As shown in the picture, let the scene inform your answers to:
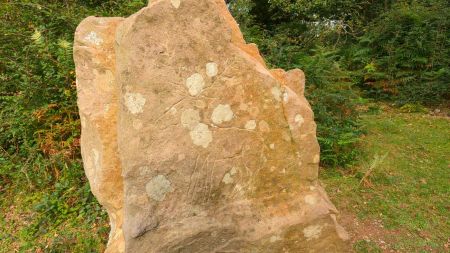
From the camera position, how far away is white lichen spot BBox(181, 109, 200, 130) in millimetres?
2539

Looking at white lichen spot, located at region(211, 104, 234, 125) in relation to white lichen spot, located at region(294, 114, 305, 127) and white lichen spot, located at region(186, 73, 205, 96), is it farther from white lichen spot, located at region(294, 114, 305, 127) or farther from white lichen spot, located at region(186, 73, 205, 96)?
white lichen spot, located at region(294, 114, 305, 127)

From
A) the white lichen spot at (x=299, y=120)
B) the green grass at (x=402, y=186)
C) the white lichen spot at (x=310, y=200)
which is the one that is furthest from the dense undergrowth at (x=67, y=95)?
the white lichen spot at (x=299, y=120)

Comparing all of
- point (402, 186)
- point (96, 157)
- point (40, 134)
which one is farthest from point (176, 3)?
point (402, 186)

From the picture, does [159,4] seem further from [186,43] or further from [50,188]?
[50,188]

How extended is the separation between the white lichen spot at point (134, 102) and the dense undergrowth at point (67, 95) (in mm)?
2119

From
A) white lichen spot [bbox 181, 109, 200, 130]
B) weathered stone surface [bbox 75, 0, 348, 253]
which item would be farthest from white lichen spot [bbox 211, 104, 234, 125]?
white lichen spot [bbox 181, 109, 200, 130]

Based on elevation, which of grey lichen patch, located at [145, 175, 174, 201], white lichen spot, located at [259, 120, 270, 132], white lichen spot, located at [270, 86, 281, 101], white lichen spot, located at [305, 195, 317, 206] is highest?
white lichen spot, located at [270, 86, 281, 101]

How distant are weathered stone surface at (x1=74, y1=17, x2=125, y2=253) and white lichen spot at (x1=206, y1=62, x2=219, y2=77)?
0.79 metres

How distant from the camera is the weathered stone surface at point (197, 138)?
2.48m

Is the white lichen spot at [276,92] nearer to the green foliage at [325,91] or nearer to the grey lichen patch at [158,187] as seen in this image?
the grey lichen patch at [158,187]

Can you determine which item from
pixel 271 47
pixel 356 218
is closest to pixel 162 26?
pixel 356 218

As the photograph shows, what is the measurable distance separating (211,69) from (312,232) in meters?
1.52

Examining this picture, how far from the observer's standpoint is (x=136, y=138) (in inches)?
97.5

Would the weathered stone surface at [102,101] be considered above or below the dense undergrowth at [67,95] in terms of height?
above
